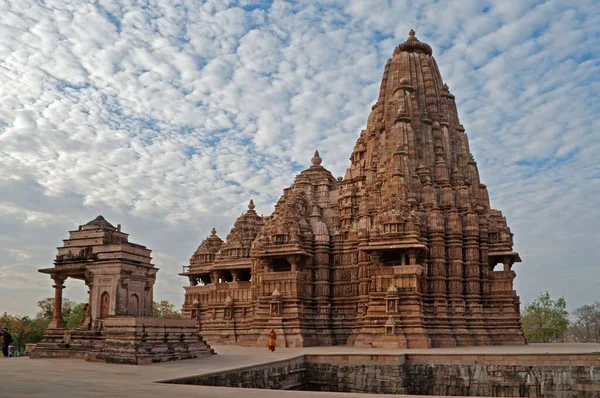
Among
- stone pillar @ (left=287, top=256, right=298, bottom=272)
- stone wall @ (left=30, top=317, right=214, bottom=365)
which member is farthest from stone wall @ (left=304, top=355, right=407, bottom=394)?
stone pillar @ (left=287, top=256, right=298, bottom=272)

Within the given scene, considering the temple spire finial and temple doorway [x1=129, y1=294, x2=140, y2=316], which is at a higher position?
the temple spire finial

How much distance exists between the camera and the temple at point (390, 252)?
3234 cm

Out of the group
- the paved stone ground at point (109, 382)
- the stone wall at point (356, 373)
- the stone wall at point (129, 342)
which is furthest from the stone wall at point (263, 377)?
the stone wall at point (129, 342)

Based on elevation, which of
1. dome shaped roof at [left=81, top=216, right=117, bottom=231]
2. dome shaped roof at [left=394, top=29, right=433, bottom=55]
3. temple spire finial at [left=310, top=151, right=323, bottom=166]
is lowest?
dome shaped roof at [left=81, top=216, right=117, bottom=231]

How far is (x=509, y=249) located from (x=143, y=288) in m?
22.5

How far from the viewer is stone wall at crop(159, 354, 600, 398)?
21672 millimetres

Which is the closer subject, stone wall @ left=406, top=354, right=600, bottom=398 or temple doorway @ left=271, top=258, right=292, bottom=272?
stone wall @ left=406, top=354, right=600, bottom=398

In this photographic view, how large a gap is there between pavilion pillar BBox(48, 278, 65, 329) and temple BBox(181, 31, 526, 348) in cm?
1263

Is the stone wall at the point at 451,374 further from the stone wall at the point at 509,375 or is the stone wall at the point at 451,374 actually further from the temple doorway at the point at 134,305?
the temple doorway at the point at 134,305

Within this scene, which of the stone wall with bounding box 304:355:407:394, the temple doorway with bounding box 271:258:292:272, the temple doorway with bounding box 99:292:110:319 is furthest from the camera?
the temple doorway with bounding box 271:258:292:272

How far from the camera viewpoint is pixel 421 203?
1422 inches

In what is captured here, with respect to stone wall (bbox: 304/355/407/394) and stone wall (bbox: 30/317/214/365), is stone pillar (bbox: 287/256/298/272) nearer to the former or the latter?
stone wall (bbox: 30/317/214/365)

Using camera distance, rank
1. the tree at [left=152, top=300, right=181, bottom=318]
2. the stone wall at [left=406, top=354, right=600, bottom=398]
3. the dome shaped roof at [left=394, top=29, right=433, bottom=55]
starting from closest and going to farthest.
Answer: the stone wall at [left=406, top=354, right=600, bottom=398], the dome shaped roof at [left=394, top=29, right=433, bottom=55], the tree at [left=152, top=300, right=181, bottom=318]

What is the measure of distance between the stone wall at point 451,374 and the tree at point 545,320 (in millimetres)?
35353
